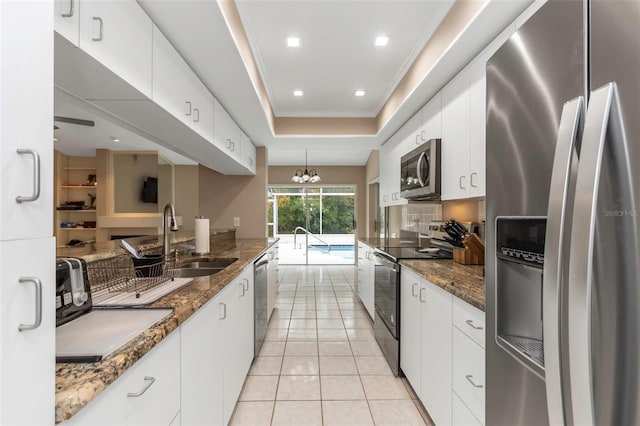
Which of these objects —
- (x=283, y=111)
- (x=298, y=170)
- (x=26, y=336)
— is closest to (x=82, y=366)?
(x=26, y=336)

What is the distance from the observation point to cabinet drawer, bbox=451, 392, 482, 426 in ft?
4.34

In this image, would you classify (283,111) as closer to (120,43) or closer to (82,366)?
(120,43)

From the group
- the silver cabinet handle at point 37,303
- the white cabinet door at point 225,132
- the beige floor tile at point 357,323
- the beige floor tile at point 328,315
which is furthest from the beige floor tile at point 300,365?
the silver cabinet handle at point 37,303

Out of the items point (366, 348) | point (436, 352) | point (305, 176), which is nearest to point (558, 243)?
point (436, 352)

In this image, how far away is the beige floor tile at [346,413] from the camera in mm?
1895

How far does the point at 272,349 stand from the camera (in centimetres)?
291

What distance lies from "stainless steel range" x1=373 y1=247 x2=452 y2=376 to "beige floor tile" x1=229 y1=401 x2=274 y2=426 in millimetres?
1011

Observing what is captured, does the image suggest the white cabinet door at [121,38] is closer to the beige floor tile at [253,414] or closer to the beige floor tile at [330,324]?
the beige floor tile at [253,414]

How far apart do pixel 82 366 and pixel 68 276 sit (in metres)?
0.39

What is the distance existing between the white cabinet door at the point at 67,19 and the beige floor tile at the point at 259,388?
2191 millimetres

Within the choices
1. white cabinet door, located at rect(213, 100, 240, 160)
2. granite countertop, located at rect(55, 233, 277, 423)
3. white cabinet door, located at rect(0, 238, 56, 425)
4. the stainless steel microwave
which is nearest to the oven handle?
the stainless steel microwave

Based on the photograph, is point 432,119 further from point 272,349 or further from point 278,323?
point 278,323

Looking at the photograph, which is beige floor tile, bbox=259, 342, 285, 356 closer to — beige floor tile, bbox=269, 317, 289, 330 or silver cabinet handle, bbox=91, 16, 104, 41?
beige floor tile, bbox=269, 317, 289, 330

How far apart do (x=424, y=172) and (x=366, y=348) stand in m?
1.72
